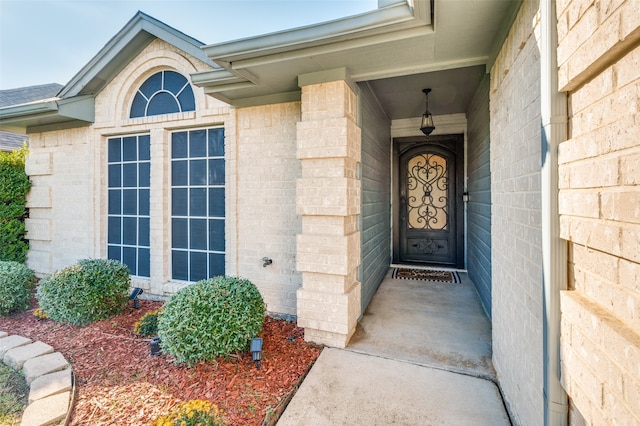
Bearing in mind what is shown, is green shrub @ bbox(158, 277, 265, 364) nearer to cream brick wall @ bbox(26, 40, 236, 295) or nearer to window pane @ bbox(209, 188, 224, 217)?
cream brick wall @ bbox(26, 40, 236, 295)

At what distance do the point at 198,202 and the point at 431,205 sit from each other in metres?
4.37

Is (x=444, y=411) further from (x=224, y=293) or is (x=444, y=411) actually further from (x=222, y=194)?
(x=222, y=194)

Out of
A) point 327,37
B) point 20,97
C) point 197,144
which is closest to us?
point 327,37

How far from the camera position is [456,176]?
18.5ft

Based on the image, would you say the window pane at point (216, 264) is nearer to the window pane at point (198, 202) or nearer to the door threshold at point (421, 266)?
the window pane at point (198, 202)

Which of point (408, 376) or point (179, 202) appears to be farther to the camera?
point (179, 202)

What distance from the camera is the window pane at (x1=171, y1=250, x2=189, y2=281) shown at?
14.5 feet

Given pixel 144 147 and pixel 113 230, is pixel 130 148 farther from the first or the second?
pixel 113 230

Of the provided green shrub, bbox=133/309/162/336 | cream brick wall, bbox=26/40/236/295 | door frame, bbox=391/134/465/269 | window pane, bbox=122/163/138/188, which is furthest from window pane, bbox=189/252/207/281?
door frame, bbox=391/134/465/269

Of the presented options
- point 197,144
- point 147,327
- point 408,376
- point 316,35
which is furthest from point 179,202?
point 408,376

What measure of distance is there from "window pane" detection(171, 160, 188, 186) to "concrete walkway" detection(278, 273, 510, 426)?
10.6 ft

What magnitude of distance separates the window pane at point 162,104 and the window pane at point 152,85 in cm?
10

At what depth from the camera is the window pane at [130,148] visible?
4.71 metres

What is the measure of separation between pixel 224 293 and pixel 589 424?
258 centimetres
